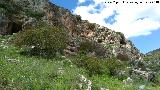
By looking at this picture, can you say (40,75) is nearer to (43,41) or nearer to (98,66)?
(98,66)

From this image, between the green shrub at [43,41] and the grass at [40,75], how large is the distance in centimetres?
129

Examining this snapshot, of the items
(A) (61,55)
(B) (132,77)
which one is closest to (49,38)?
(A) (61,55)

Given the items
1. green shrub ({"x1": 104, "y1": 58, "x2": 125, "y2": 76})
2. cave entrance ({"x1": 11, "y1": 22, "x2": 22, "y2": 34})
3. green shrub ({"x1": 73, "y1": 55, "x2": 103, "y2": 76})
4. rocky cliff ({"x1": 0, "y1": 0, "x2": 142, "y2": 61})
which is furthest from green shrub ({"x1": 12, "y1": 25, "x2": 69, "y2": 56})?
cave entrance ({"x1": 11, "y1": 22, "x2": 22, "y2": 34})

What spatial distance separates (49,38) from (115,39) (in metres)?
31.8

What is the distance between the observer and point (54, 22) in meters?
52.2

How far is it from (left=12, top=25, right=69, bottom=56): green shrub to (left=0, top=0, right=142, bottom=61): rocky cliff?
23.5 feet

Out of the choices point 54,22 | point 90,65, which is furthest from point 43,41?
point 54,22

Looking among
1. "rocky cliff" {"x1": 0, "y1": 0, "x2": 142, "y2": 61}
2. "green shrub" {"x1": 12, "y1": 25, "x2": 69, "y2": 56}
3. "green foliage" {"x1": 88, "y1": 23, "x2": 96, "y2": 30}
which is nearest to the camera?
"green shrub" {"x1": 12, "y1": 25, "x2": 69, "y2": 56}

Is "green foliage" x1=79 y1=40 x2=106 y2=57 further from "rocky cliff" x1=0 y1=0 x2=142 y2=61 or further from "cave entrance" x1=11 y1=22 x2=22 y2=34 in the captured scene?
"cave entrance" x1=11 y1=22 x2=22 y2=34

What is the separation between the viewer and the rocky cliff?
46406 millimetres

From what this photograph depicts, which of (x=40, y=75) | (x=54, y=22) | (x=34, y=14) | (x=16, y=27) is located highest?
(x=34, y=14)

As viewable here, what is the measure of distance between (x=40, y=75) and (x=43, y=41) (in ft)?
30.3

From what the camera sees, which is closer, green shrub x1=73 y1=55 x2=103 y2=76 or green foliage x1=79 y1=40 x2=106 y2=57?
green shrub x1=73 y1=55 x2=103 y2=76

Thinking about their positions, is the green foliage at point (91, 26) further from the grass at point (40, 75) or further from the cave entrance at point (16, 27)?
the grass at point (40, 75)
